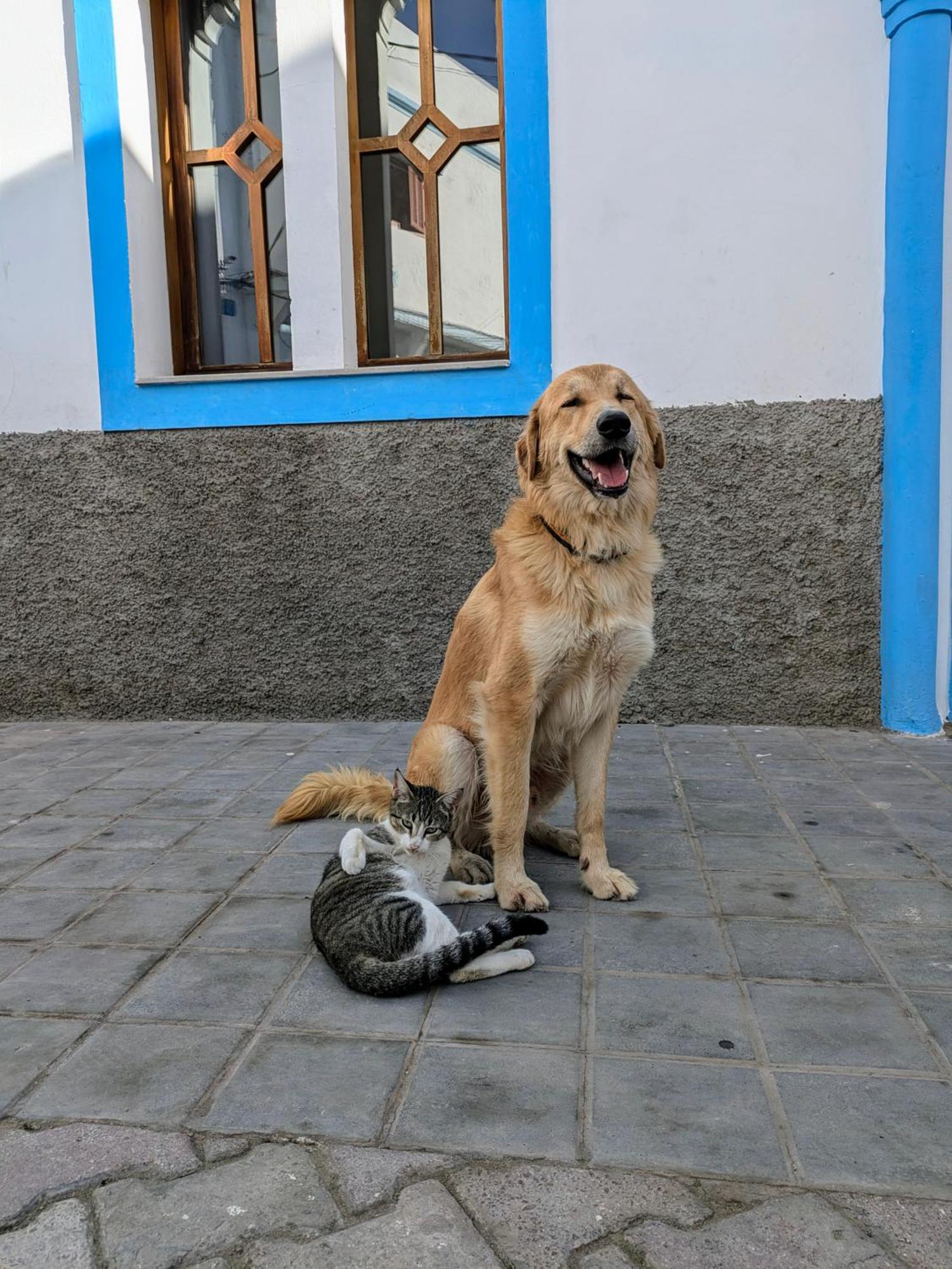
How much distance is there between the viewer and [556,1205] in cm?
154

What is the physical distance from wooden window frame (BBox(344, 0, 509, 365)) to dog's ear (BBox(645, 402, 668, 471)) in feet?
8.24

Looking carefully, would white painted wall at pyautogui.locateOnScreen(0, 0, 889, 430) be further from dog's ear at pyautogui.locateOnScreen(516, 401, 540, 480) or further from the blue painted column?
dog's ear at pyautogui.locateOnScreen(516, 401, 540, 480)

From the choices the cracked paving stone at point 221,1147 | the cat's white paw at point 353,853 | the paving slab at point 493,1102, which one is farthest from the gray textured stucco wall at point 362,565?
the cracked paving stone at point 221,1147

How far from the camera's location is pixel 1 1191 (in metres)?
1.60

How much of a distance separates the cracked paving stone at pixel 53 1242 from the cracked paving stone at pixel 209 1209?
32 mm

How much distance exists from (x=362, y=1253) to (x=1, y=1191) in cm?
70

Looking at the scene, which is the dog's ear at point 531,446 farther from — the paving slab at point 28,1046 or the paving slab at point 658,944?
the paving slab at point 28,1046

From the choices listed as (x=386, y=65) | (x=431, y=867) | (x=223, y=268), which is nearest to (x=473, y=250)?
(x=386, y=65)

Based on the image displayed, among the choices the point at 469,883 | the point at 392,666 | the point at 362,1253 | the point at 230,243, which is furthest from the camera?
the point at 230,243

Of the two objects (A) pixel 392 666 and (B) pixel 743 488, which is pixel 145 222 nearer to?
(A) pixel 392 666

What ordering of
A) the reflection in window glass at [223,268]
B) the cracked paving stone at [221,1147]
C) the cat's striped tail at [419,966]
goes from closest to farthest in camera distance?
1. the cracked paving stone at [221,1147]
2. the cat's striped tail at [419,966]
3. the reflection in window glass at [223,268]

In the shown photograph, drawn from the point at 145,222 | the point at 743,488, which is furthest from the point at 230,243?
the point at 743,488

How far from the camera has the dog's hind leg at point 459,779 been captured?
3117 millimetres

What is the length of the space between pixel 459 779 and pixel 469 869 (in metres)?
0.36
